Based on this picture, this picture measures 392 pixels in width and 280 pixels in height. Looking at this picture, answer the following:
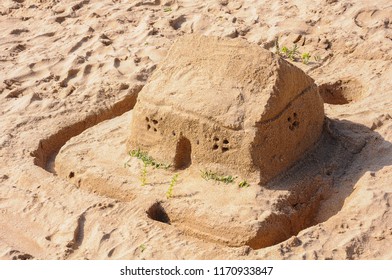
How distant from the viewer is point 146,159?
5.30 metres

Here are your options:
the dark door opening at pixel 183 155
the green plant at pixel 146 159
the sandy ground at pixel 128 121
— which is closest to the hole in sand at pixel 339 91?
the sandy ground at pixel 128 121

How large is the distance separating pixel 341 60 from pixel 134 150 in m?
2.47

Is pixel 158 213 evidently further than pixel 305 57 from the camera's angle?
No

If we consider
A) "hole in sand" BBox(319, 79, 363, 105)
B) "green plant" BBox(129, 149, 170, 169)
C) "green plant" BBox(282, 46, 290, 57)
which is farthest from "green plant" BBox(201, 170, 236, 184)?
"green plant" BBox(282, 46, 290, 57)

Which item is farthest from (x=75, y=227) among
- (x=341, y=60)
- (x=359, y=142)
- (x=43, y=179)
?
(x=341, y=60)

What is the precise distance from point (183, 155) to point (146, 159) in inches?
11.3

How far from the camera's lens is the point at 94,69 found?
713cm

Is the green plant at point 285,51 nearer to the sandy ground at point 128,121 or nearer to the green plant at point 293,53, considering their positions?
the green plant at point 293,53

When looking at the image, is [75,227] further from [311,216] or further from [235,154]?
[311,216]

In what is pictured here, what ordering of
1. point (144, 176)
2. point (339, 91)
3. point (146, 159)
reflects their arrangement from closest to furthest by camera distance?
point (144, 176), point (146, 159), point (339, 91)

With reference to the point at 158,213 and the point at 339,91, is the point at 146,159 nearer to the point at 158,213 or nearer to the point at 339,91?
the point at 158,213

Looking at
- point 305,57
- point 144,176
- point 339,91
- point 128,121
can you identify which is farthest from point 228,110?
point 305,57

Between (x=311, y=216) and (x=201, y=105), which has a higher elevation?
(x=201, y=105)

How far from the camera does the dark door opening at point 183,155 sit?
16.8 feet
